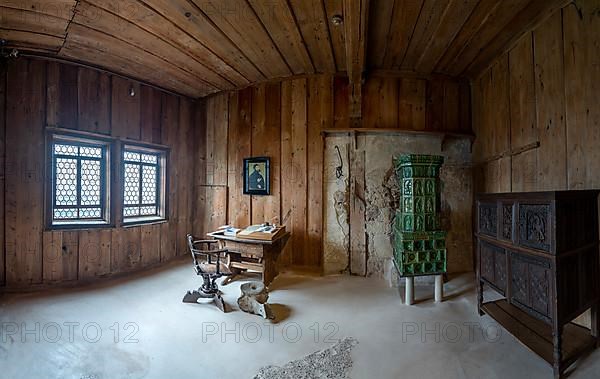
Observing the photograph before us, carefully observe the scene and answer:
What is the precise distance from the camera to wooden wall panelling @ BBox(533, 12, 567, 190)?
2273mm

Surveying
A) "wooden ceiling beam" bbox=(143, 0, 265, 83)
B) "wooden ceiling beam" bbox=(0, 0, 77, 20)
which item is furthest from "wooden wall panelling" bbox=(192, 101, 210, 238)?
"wooden ceiling beam" bbox=(0, 0, 77, 20)

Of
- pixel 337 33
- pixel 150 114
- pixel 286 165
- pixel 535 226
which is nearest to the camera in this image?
pixel 535 226

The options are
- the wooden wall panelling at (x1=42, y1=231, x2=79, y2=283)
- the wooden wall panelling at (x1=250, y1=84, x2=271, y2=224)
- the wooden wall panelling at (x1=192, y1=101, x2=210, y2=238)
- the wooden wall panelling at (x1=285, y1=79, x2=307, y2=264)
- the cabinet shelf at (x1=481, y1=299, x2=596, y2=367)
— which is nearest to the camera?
the cabinet shelf at (x1=481, y1=299, x2=596, y2=367)

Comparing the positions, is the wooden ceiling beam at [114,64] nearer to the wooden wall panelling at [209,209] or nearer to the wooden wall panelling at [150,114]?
the wooden wall panelling at [150,114]

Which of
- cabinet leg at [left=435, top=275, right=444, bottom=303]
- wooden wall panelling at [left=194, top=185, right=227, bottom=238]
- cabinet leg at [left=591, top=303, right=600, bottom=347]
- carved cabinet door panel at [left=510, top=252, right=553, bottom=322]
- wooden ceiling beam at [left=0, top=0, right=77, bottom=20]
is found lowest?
cabinet leg at [left=435, top=275, right=444, bottom=303]

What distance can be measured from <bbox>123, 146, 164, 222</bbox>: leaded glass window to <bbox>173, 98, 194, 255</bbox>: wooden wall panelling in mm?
282

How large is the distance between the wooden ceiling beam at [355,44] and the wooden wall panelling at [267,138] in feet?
3.72

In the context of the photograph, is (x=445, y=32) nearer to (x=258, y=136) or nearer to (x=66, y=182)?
(x=258, y=136)

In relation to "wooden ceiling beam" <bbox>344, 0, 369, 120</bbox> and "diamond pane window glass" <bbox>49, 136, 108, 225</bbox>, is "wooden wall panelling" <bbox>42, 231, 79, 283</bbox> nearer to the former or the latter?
"diamond pane window glass" <bbox>49, 136, 108, 225</bbox>

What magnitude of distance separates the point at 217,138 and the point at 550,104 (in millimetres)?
4229

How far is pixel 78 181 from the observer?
3596 mm

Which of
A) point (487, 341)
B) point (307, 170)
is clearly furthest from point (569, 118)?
point (307, 170)

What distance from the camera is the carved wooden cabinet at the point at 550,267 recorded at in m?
1.65

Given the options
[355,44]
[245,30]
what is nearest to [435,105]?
[355,44]
